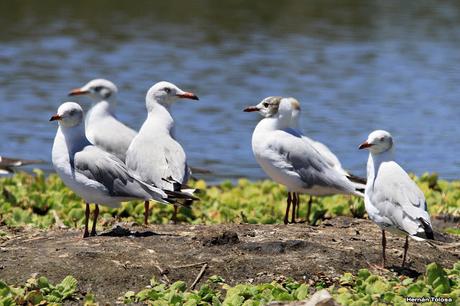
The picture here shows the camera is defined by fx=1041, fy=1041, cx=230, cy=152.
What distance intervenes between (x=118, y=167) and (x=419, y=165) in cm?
803

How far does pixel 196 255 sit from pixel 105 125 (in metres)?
3.44

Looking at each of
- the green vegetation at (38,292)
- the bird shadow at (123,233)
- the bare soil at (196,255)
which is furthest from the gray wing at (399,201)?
the green vegetation at (38,292)

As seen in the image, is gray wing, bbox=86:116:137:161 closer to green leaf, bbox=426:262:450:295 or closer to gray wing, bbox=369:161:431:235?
gray wing, bbox=369:161:431:235

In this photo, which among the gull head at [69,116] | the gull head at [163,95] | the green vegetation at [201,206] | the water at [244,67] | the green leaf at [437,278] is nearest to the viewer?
the green leaf at [437,278]

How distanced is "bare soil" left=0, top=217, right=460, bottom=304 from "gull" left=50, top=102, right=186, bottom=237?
311mm

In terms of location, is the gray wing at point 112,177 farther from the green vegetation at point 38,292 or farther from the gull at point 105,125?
the gull at point 105,125

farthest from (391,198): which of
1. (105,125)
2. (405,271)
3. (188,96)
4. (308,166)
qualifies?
(105,125)

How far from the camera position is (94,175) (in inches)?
345

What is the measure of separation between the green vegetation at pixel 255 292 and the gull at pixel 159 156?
187 cm

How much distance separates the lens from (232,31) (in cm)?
2767

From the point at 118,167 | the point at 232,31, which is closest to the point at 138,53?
the point at 232,31

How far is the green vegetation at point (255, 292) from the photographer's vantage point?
7.21 m

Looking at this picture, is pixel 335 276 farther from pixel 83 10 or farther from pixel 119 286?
pixel 83 10

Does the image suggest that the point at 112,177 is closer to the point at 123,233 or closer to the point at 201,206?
the point at 123,233
